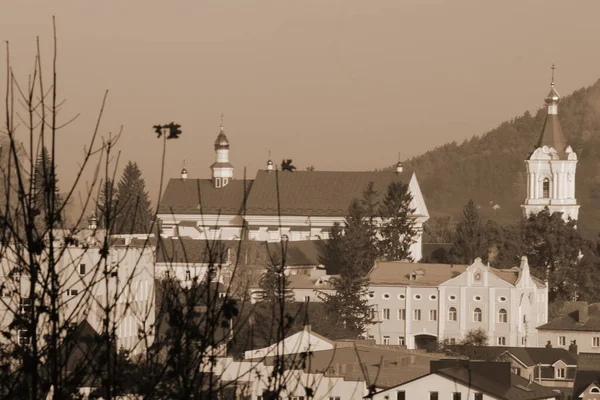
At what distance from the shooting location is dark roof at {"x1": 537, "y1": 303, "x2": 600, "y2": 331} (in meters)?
66.8

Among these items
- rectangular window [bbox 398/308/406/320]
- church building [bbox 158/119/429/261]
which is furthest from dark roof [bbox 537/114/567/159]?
rectangular window [bbox 398/308/406/320]

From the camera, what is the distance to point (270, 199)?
310 feet

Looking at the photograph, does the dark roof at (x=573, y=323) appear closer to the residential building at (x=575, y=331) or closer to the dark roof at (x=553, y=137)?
the residential building at (x=575, y=331)

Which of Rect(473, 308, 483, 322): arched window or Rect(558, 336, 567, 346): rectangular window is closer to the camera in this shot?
Rect(558, 336, 567, 346): rectangular window

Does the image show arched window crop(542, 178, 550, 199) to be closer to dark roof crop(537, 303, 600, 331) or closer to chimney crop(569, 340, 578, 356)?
dark roof crop(537, 303, 600, 331)

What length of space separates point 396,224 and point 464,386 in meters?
46.1

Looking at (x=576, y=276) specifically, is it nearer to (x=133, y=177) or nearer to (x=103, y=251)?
(x=133, y=177)

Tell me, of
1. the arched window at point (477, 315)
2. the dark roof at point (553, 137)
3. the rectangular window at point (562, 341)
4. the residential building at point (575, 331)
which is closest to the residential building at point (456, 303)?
the arched window at point (477, 315)

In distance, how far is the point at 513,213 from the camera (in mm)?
157875

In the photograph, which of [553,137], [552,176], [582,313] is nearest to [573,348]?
[582,313]

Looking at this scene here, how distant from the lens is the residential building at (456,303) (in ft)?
230

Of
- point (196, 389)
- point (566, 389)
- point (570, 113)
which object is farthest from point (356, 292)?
point (570, 113)

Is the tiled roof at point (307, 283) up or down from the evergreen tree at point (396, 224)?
down

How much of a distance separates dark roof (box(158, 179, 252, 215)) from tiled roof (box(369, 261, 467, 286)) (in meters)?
19.2
